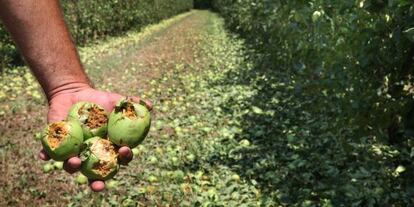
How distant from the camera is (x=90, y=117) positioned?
2.22 m

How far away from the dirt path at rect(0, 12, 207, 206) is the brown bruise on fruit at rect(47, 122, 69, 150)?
272cm

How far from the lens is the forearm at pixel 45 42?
2125 mm

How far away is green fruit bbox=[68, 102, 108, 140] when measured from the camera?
218cm

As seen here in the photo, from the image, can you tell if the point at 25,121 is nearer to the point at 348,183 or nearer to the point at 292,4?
the point at 292,4

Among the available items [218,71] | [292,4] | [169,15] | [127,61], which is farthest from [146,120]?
[169,15]

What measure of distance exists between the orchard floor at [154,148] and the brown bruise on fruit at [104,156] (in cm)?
239

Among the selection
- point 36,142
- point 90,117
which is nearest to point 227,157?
point 36,142

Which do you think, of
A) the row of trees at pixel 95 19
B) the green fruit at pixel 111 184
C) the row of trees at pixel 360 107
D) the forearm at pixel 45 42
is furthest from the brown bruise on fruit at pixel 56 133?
the row of trees at pixel 95 19

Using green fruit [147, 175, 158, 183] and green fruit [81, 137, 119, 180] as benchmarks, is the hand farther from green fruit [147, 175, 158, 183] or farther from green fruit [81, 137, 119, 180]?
green fruit [147, 175, 158, 183]

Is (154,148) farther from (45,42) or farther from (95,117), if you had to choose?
(45,42)

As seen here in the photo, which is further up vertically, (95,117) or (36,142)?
(95,117)

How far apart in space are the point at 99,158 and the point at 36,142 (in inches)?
178

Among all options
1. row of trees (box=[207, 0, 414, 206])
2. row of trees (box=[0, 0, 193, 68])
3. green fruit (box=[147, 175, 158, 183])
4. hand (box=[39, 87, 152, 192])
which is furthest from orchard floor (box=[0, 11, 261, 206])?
hand (box=[39, 87, 152, 192])

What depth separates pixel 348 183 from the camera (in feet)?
14.9
